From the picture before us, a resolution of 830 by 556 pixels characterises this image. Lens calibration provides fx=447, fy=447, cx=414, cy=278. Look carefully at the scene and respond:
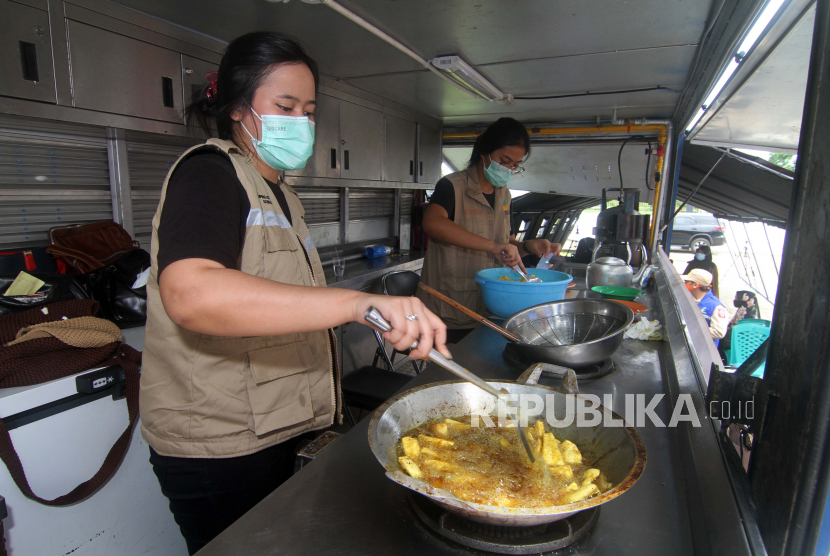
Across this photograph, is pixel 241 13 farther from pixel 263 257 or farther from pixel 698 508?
pixel 698 508

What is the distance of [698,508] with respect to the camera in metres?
0.81

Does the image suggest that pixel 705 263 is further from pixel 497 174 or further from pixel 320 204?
pixel 320 204

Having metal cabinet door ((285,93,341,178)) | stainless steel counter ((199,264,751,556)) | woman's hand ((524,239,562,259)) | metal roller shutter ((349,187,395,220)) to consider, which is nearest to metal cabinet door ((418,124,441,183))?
metal roller shutter ((349,187,395,220))

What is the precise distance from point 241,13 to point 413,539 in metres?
2.70

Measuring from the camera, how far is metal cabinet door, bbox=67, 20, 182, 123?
2246 millimetres

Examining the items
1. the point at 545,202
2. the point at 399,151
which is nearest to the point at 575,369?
the point at 399,151

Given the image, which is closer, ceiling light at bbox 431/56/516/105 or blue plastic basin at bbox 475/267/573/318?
blue plastic basin at bbox 475/267/573/318

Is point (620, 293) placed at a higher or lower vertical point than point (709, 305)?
higher

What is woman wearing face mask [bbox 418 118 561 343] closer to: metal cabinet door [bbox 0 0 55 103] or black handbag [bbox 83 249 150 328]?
black handbag [bbox 83 249 150 328]

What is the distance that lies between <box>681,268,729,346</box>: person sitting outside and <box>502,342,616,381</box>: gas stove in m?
1.10

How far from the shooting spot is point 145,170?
2.75m

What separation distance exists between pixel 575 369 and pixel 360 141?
136 inches

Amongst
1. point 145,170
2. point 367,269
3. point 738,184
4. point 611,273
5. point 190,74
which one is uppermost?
point 190,74
